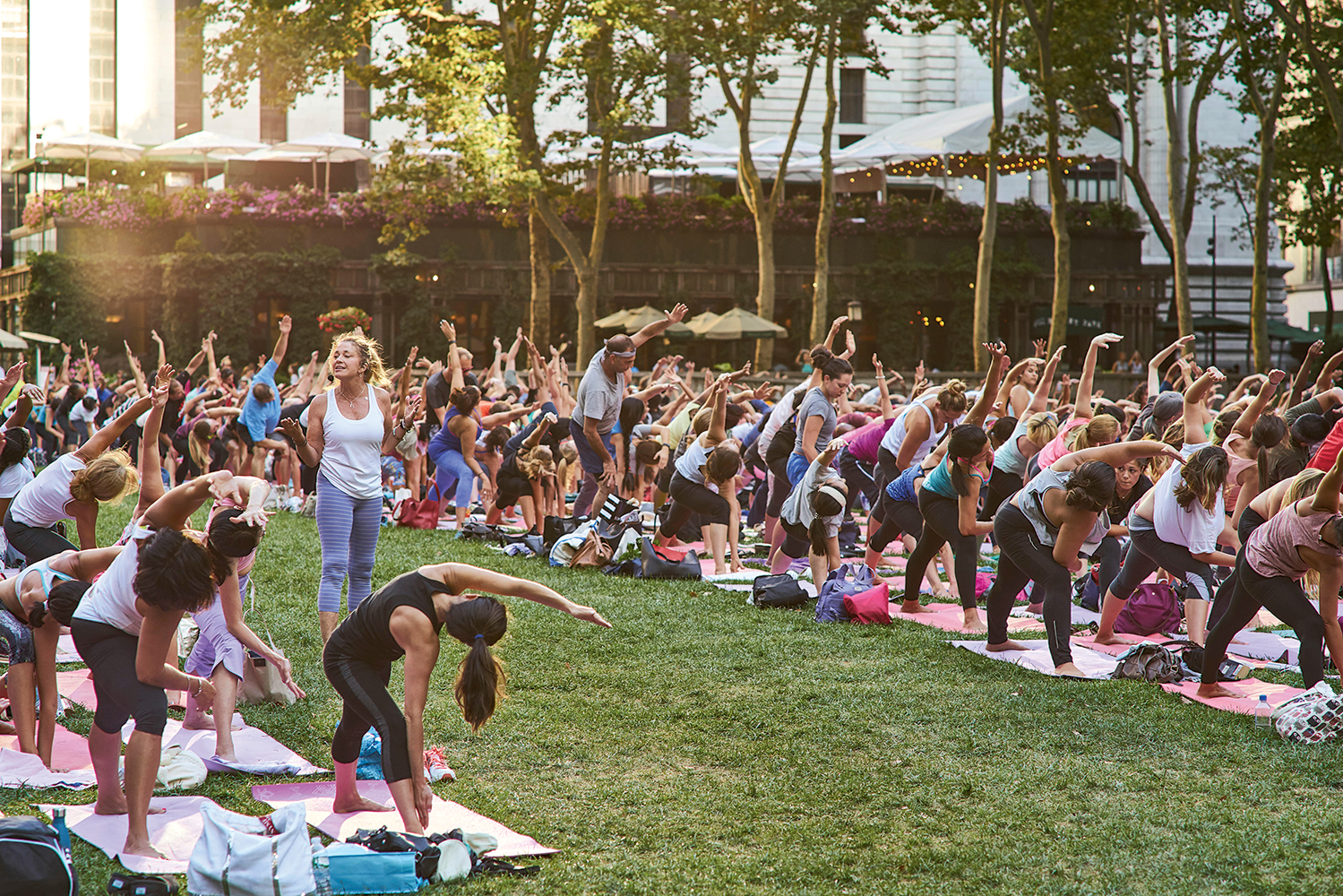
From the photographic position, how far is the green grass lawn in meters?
4.99

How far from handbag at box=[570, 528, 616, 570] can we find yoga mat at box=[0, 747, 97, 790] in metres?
6.10

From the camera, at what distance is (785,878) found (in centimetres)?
491

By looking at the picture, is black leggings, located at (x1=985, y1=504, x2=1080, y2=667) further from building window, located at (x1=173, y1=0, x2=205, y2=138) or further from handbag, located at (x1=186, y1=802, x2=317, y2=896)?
building window, located at (x1=173, y1=0, x2=205, y2=138)

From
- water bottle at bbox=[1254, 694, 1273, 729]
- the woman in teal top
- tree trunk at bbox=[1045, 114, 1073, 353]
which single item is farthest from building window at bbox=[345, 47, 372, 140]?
water bottle at bbox=[1254, 694, 1273, 729]

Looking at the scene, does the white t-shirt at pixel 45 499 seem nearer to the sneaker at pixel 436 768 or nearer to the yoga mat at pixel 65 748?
the yoga mat at pixel 65 748

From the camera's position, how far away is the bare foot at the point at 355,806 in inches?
213

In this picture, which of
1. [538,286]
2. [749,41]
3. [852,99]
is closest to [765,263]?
[749,41]

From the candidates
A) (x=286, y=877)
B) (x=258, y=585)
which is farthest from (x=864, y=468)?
(x=286, y=877)

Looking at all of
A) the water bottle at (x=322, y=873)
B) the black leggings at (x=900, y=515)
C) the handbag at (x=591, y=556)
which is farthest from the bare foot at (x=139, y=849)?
the handbag at (x=591, y=556)

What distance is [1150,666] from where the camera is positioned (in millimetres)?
7801

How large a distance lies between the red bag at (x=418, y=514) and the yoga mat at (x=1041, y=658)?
23.9 feet

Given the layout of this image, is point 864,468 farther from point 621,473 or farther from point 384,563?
point 384,563

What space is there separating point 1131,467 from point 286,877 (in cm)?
606

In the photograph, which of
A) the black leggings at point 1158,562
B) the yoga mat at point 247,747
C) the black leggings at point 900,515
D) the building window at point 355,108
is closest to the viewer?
the yoga mat at point 247,747
